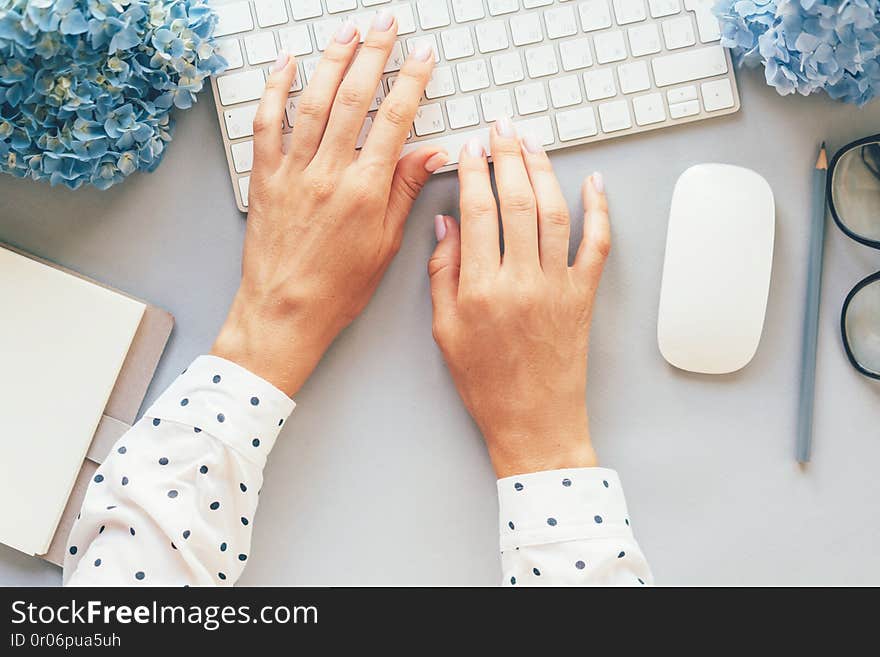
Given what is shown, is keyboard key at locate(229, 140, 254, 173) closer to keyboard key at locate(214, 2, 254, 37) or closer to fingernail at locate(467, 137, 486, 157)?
keyboard key at locate(214, 2, 254, 37)

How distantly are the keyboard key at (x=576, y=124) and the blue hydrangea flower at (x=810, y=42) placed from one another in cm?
14

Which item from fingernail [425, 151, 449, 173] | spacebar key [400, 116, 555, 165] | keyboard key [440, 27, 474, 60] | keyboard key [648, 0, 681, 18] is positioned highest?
keyboard key [648, 0, 681, 18]

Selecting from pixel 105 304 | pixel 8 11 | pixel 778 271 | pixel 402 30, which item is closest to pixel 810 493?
pixel 778 271

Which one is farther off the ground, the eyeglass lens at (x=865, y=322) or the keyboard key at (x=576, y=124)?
the keyboard key at (x=576, y=124)

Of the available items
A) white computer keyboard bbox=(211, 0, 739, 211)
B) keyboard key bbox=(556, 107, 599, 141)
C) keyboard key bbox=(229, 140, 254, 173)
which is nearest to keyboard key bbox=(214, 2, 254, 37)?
white computer keyboard bbox=(211, 0, 739, 211)

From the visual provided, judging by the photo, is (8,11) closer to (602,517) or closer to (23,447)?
(23,447)

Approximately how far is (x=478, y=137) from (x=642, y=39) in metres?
0.19

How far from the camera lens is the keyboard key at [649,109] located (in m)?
0.72

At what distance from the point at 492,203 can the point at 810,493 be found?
1.47ft

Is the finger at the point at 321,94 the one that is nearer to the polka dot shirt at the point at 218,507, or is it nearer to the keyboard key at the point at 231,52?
the keyboard key at the point at 231,52

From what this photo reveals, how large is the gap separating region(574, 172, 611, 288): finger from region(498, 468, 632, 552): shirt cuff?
194mm

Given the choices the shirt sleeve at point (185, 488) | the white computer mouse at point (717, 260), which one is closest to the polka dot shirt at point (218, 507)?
the shirt sleeve at point (185, 488)

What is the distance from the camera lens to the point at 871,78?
2.17 feet

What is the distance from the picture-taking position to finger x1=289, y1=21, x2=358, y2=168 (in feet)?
2.26
